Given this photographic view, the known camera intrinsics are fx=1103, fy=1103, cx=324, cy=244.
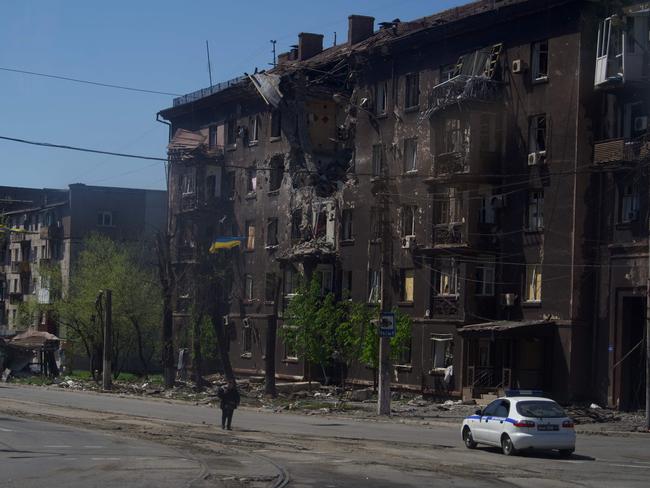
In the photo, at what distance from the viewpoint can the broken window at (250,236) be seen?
66.5 metres

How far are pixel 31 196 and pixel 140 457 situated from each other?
346 ft

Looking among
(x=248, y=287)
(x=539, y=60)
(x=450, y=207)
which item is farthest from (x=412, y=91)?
(x=248, y=287)

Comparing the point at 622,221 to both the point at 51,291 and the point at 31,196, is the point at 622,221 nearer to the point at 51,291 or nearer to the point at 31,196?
the point at 51,291

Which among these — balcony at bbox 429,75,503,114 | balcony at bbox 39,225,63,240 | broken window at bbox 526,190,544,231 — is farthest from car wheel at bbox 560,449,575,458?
balcony at bbox 39,225,63,240

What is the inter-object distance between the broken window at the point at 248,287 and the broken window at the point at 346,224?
1019cm

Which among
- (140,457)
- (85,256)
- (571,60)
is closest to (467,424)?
(140,457)

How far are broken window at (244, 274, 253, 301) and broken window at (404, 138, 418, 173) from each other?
1714cm

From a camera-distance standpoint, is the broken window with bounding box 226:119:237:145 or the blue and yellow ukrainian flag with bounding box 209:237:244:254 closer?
the blue and yellow ukrainian flag with bounding box 209:237:244:254

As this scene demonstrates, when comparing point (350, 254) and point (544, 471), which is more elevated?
point (350, 254)

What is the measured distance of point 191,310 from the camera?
221 ft

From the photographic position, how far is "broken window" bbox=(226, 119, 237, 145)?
6881 cm

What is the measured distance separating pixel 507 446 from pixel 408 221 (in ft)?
91.1

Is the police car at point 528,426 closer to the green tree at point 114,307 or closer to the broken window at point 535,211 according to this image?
the broken window at point 535,211

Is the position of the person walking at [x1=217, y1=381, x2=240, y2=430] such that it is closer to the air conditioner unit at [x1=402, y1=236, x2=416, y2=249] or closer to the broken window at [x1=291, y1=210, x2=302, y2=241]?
the air conditioner unit at [x1=402, y1=236, x2=416, y2=249]
